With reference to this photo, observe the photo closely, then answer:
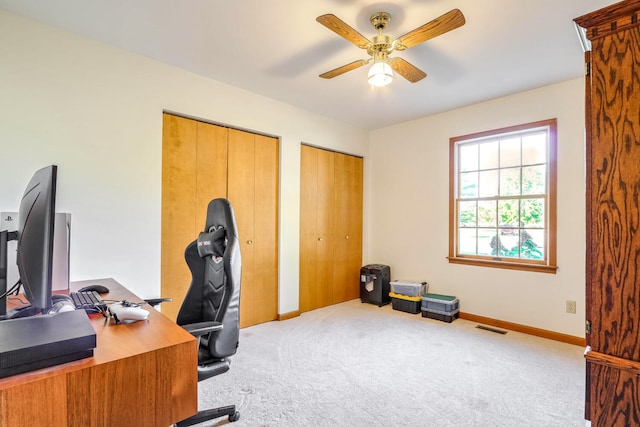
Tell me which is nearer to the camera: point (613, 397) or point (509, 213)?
point (613, 397)

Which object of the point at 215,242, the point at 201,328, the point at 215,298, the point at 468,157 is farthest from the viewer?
the point at 468,157

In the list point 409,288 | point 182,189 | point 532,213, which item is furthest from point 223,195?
point 532,213

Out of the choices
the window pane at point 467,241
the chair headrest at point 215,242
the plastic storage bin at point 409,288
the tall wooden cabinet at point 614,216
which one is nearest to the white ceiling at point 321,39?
the tall wooden cabinet at point 614,216

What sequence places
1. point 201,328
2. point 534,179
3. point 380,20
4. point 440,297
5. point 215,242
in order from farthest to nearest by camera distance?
point 440,297
point 534,179
point 380,20
point 215,242
point 201,328

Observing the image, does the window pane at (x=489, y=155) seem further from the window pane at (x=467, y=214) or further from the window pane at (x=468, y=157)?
the window pane at (x=467, y=214)

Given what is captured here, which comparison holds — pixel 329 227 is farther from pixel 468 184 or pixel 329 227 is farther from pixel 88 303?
pixel 88 303

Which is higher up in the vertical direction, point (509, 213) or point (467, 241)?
point (509, 213)

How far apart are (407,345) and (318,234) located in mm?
1849

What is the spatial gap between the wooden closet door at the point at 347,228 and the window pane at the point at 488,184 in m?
1.75

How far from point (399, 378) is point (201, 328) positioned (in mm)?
1659

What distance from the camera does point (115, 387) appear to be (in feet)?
2.71

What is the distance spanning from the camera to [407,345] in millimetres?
3037

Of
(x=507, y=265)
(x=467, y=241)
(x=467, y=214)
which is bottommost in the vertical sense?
(x=507, y=265)

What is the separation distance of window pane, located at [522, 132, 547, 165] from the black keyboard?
4.08m
